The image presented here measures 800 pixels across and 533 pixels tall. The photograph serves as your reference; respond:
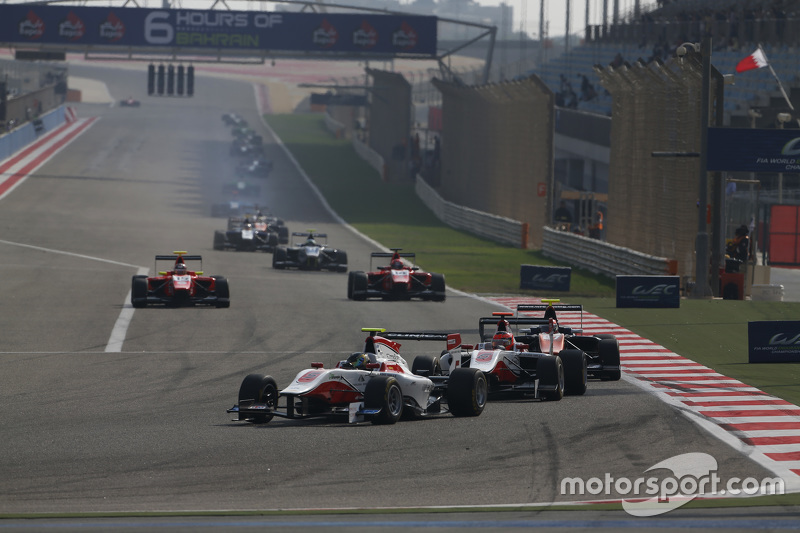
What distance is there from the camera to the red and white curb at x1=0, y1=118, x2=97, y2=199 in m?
62.6

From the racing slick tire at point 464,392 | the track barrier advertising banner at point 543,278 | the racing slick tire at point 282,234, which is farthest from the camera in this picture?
the racing slick tire at point 282,234

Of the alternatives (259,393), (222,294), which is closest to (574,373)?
(259,393)

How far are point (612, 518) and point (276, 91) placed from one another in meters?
140

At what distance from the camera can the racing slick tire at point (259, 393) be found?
1332cm

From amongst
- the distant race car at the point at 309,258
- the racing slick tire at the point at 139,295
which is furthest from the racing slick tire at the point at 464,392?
the distant race car at the point at 309,258

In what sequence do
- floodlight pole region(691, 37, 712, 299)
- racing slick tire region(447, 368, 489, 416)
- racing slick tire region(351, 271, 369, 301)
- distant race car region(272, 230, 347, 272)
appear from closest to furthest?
racing slick tire region(447, 368, 489, 416) → floodlight pole region(691, 37, 712, 299) → racing slick tire region(351, 271, 369, 301) → distant race car region(272, 230, 347, 272)

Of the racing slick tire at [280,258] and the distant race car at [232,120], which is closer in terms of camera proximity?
the racing slick tire at [280,258]

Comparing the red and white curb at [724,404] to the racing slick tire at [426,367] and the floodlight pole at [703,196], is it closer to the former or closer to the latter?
the racing slick tire at [426,367]

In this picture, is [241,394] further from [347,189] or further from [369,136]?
[369,136]

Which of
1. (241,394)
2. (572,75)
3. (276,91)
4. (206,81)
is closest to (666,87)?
→ (241,394)

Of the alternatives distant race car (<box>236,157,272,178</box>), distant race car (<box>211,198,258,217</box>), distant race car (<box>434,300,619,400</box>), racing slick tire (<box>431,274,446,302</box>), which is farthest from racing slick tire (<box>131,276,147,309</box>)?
distant race car (<box>236,157,272,178</box>)

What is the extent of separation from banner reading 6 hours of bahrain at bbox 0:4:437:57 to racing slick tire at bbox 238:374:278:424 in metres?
47.8

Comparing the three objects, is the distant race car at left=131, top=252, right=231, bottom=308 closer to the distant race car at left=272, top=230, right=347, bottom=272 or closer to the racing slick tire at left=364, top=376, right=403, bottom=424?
the distant race car at left=272, top=230, right=347, bottom=272

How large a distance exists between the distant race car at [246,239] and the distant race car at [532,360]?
2404cm
